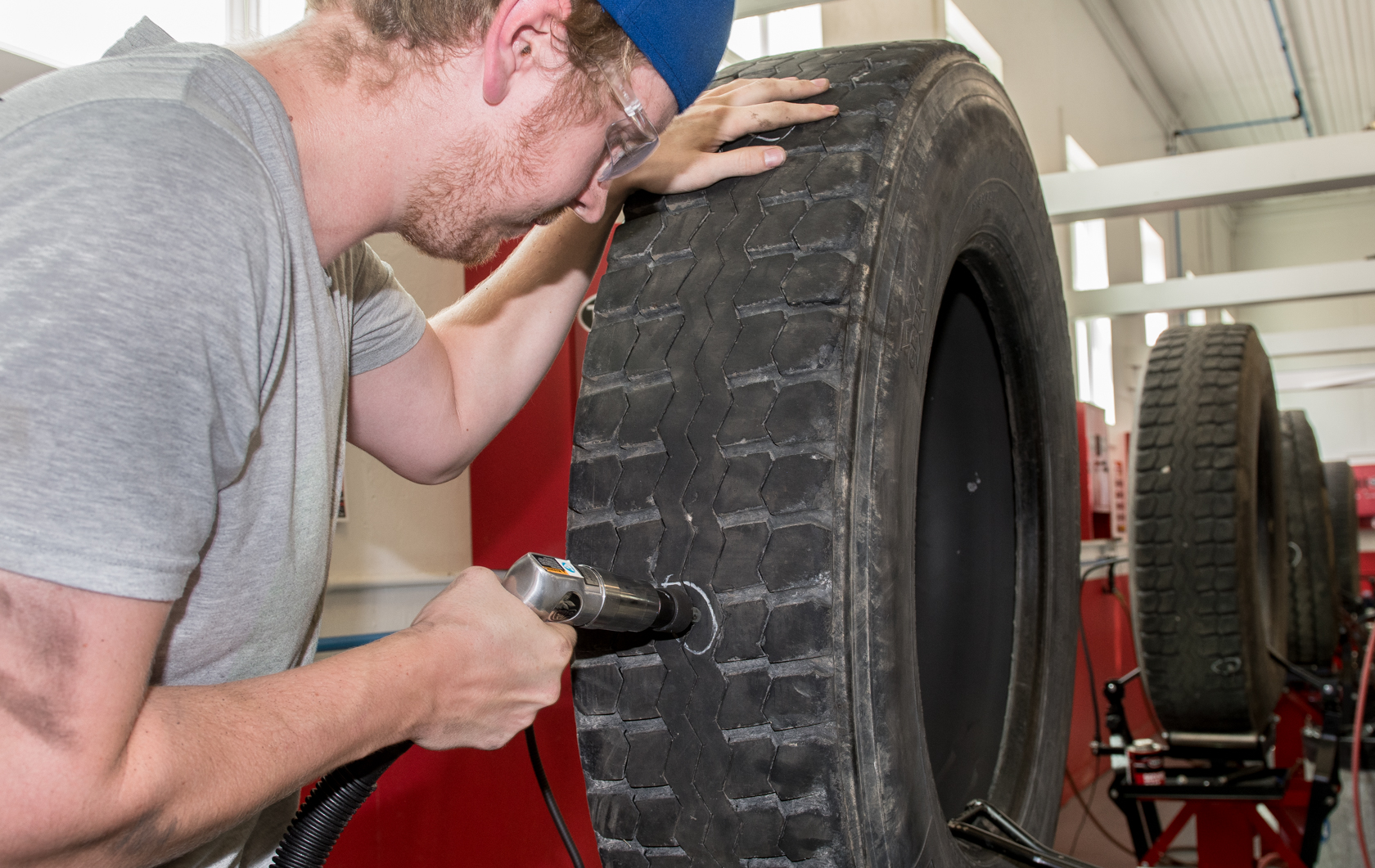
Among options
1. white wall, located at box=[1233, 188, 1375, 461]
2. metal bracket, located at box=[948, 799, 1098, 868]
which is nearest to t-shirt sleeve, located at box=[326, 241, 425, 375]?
metal bracket, located at box=[948, 799, 1098, 868]

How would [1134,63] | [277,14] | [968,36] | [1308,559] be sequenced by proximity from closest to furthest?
[277,14], [1308,559], [968,36], [1134,63]

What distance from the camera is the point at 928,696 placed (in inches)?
51.7

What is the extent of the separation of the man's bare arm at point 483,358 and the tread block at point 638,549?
373mm

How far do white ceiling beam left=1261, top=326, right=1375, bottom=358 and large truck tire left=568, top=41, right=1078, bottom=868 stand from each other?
801 cm

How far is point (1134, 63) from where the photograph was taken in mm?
8648

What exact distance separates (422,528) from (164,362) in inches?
55.3

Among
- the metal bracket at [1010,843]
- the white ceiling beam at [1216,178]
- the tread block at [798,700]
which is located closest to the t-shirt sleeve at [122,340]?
the tread block at [798,700]

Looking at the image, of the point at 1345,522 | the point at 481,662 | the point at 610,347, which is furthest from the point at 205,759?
the point at 1345,522

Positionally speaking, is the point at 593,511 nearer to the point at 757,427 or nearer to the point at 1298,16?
the point at 757,427

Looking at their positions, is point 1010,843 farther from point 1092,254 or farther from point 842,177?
point 1092,254

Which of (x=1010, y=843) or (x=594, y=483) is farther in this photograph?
(x=1010, y=843)

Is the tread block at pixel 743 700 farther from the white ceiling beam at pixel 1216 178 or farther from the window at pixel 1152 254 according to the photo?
the window at pixel 1152 254

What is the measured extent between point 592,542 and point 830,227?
34 cm

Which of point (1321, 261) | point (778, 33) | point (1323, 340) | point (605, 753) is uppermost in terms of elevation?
point (1321, 261)
